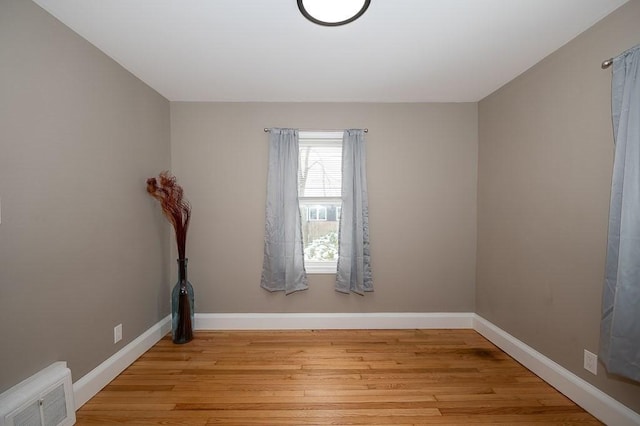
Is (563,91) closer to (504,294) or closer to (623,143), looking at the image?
(623,143)

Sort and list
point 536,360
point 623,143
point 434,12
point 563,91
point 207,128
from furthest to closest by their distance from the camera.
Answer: point 207,128 < point 536,360 < point 563,91 < point 434,12 < point 623,143

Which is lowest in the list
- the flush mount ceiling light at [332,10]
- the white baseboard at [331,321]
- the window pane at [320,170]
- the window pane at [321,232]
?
the white baseboard at [331,321]

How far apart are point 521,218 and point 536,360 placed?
1149 mm

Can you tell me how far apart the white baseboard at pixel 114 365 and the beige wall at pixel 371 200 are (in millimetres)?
499

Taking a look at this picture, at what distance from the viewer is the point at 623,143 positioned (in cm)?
160

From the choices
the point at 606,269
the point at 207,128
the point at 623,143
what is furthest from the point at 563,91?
the point at 207,128

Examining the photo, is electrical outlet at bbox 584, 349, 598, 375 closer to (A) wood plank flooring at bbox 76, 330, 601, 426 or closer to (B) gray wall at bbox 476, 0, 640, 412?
(B) gray wall at bbox 476, 0, 640, 412

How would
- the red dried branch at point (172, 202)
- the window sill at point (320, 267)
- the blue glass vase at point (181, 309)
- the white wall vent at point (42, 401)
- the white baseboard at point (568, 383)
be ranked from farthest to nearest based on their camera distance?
the window sill at point (320, 267)
the blue glass vase at point (181, 309)
the red dried branch at point (172, 202)
the white baseboard at point (568, 383)
the white wall vent at point (42, 401)

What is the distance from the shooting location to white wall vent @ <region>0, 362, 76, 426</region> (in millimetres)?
1445

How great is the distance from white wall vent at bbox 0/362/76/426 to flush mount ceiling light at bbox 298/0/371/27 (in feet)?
8.34

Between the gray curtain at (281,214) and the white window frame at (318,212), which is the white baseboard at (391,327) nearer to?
the gray curtain at (281,214)

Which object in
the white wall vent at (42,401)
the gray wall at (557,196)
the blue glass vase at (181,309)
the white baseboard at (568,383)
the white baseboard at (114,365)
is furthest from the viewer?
the blue glass vase at (181,309)

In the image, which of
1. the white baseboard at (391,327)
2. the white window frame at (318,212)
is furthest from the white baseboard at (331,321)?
the white window frame at (318,212)

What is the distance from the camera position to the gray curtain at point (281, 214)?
3123 millimetres
